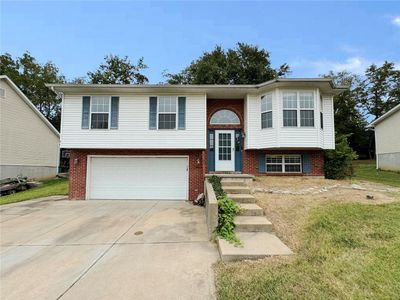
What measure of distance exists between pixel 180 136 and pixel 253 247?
6885mm

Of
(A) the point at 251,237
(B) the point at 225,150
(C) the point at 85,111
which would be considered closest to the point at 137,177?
(C) the point at 85,111

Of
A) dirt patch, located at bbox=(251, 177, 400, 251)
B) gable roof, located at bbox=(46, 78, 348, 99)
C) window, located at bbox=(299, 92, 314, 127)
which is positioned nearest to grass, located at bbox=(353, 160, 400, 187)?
dirt patch, located at bbox=(251, 177, 400, 251)

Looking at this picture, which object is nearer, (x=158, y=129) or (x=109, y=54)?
(x=158, y=129)

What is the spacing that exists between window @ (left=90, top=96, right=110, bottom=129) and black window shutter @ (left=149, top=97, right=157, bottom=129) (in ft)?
6.41

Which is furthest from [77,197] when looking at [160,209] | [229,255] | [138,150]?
[229,255]

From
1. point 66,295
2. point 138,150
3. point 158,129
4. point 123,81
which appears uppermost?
point 123,81

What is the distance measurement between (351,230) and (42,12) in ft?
45.2

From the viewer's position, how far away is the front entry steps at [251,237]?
405cm

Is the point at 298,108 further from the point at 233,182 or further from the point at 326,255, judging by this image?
the point at 326,255

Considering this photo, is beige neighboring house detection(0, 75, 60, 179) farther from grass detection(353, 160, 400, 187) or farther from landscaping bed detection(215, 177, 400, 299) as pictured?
grass detection(353, 160, 400, 187)

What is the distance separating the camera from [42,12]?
10.1 m

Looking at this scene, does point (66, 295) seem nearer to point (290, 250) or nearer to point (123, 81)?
point (290, 250)

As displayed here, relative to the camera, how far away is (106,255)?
4516mm

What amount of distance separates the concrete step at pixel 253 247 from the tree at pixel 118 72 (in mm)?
26394
